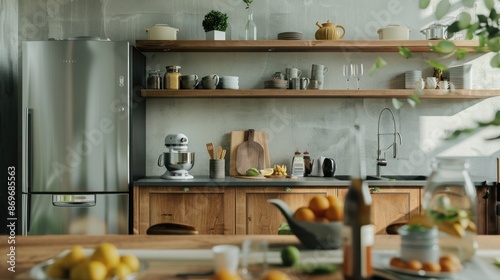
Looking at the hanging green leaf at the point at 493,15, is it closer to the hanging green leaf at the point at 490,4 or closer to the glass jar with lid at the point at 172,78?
the hanging green leaf at the point at 490,4

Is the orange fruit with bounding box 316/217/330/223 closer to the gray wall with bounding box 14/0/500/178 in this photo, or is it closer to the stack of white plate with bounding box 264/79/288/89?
the stack of white plate with bounding box 264/79/288/89

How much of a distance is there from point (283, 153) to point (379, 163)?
80 centimetres

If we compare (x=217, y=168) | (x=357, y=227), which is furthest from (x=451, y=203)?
(x=217, y=168)

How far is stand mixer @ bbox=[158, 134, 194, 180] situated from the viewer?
12.6 feet

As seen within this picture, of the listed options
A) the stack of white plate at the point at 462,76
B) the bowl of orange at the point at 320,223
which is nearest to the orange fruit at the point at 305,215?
the bowl of orange at the point at 320,223

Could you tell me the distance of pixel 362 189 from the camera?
1.16 m

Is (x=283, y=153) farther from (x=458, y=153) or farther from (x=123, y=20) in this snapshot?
(x=123, y=20)

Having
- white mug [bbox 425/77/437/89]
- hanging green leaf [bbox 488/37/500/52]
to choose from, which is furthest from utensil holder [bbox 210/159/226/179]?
hanging green leaf [bbox 488/37/500/52]

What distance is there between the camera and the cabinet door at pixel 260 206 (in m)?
3.66

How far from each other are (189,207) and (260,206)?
1.70ft

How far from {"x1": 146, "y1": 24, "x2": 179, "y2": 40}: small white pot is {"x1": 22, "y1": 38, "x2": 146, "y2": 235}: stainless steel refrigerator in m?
0.40

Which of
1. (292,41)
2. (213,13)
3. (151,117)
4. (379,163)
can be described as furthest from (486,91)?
(151,117)

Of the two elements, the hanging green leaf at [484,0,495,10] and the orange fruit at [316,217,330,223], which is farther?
the orange fruit at [316,217,330,223]

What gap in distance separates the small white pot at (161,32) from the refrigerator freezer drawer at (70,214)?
134 centimetres
